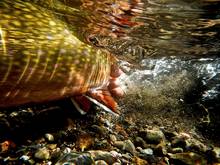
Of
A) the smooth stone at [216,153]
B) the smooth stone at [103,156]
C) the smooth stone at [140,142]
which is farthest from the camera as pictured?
the smooth stone at [216,153]

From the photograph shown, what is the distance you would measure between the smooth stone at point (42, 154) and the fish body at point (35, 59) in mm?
636

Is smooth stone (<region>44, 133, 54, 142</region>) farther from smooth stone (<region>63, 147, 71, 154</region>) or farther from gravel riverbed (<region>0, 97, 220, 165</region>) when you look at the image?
smooth stone (<region>63, 147, 71, 154</region>)

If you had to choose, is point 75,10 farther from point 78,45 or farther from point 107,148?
point 107,148

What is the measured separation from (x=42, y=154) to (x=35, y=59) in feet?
3.83

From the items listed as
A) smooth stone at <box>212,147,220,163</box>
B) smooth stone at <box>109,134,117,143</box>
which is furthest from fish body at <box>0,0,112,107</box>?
smooth stone at <box>212,147,220,163</box>

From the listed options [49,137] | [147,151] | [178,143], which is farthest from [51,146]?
[178,143]

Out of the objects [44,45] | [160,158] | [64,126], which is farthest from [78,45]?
[160,158]

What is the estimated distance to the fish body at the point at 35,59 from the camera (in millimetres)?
2820

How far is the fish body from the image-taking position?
2.82 meters

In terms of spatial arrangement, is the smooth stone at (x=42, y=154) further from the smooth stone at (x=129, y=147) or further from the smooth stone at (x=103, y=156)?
the smooth stone at (x=129, y=147)

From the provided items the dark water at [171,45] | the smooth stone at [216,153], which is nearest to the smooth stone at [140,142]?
the smooth stone at [216,153]

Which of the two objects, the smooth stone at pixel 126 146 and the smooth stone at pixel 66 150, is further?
the smooth stone at pixel 126 146

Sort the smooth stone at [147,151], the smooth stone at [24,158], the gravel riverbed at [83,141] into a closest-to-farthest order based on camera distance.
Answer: the smooth stone at [24,158] < the gravel riverbed at [83,141] < the smooth stone at [147,151]

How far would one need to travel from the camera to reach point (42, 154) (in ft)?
10.5
